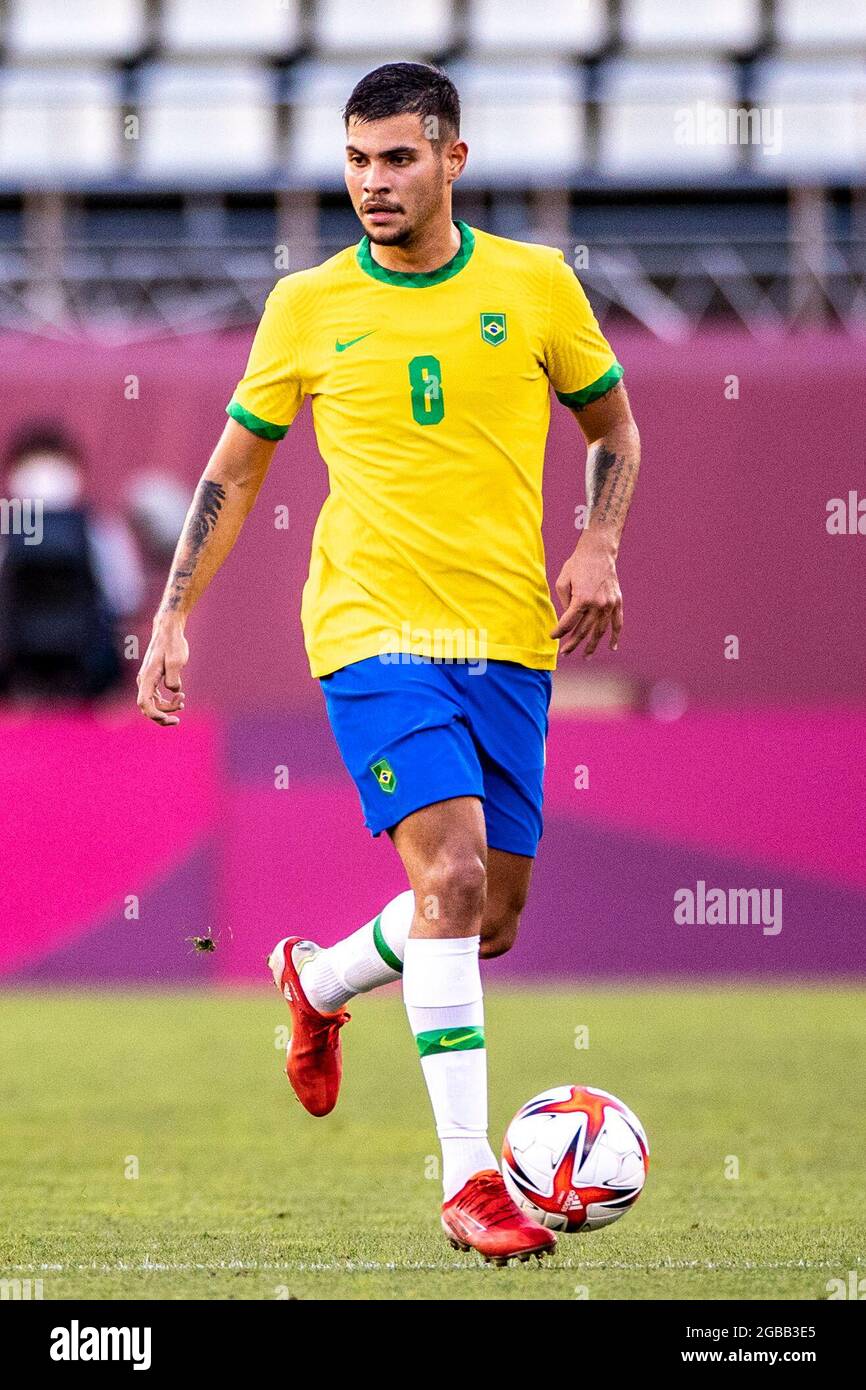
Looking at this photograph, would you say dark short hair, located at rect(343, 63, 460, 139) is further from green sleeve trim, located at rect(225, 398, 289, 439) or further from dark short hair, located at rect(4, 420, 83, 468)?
dark short hair, located at rect(4, 420, 83, 468)

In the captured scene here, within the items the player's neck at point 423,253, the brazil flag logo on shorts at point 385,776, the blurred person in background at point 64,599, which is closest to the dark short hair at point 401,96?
the player's neck at point 423,253

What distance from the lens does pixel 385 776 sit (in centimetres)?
488

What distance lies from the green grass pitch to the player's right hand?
3.87 feet

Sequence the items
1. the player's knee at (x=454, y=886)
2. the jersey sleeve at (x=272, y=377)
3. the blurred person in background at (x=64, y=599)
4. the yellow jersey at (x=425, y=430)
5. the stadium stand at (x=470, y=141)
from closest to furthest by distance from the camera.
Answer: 1. the player's knee at (x=454, y=886)
2. the yellow jersey at (x=425, y=430)
3. the jersey sleeve at (x=272, y=377)
4. the blurred person in background at (x=64, y=599)
5. the stadium stand at (x=470, y=141)

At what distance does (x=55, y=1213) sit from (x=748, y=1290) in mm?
1911

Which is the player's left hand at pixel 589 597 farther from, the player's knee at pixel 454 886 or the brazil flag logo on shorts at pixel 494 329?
the player's knee at pixel 454 886

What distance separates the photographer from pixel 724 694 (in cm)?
1648

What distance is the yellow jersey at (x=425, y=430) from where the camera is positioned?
197 inches

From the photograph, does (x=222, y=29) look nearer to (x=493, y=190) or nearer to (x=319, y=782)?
(x=493, y=190)

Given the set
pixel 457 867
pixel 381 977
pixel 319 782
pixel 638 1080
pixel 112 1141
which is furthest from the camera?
pixel 319 782

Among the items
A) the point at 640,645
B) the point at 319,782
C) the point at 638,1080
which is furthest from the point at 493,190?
the point at 638,1080

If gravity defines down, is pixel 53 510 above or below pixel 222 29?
below
